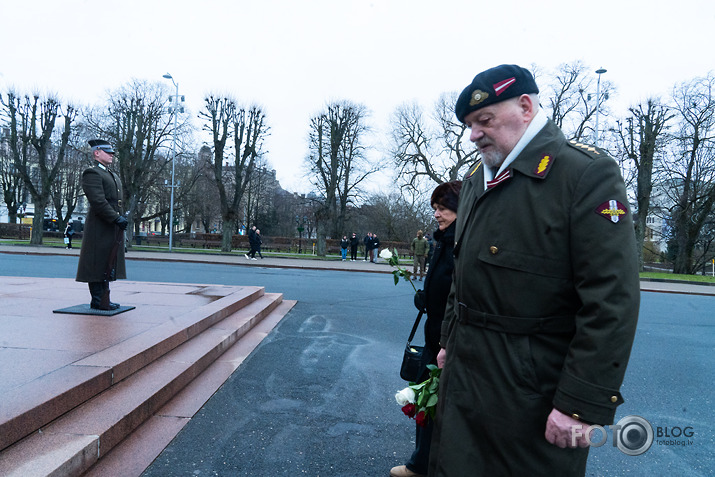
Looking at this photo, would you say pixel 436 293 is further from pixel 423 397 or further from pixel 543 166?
pixel 543 166

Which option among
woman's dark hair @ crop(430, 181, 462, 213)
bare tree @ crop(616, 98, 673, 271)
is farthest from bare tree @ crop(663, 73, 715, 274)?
woman's dark hair @ crop(430, 181, 462, 213)

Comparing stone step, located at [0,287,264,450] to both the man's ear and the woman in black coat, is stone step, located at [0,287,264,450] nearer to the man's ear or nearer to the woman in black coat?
the woman in black coat

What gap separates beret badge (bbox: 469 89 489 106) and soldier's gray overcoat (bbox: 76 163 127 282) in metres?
4.58

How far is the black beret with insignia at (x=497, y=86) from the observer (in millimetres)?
1711

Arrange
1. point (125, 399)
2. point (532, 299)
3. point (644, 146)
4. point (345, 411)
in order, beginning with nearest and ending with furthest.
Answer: point (532, 299) < point (125, 399) < point (345, 411) < point (644, 146)

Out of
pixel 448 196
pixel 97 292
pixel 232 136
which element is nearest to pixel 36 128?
pixel 232 136

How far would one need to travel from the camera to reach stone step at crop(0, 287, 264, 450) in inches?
102

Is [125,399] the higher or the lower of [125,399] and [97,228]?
the lower

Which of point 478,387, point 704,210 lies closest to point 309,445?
point 478,387

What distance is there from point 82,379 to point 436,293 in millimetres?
2465

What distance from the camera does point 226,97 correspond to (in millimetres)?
30266

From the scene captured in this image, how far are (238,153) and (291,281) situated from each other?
64.6ft

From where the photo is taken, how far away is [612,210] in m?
1.47

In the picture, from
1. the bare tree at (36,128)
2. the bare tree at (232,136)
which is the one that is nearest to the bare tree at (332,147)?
the bare tree at (232,136)
